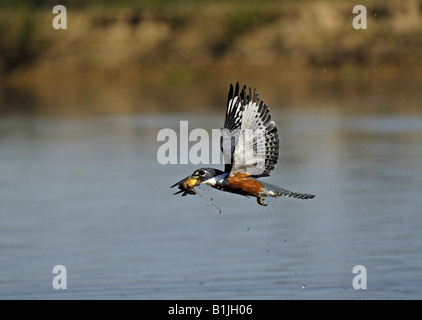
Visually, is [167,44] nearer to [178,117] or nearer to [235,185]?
[178,117]

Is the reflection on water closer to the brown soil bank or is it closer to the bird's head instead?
the bird's head

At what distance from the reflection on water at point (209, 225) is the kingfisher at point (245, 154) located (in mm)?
1380

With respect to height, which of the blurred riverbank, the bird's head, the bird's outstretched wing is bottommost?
the bird's head

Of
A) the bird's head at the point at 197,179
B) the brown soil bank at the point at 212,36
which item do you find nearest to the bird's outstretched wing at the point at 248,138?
the bird's head at the point at 197,179

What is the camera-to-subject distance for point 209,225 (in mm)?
14227

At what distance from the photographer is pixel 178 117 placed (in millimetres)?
26469

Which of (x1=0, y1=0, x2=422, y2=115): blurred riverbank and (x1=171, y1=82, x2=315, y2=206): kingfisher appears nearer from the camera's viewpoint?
(x1=171, y1=82, x2=315, y2=206): kingfisher

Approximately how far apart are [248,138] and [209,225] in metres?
4.22

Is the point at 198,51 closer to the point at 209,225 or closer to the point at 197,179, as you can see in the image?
the point at 209,225

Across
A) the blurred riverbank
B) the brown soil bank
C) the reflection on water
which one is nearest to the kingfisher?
the reflection on water

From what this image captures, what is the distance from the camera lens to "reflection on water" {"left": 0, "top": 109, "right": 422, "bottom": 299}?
11.5 meters
